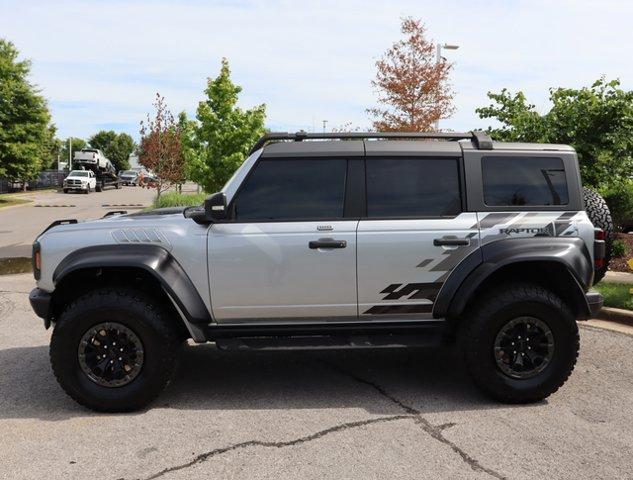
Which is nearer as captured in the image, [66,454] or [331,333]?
[66,454]

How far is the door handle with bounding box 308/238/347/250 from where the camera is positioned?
169 inches

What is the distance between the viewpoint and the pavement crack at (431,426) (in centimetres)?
342

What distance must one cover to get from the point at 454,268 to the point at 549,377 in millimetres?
1060

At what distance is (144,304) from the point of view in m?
4.32

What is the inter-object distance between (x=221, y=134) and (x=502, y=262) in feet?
55.2

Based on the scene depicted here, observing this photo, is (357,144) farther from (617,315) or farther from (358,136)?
(617,315)

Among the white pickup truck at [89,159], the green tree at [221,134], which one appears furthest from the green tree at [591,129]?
the white pickup truck at [89,159]

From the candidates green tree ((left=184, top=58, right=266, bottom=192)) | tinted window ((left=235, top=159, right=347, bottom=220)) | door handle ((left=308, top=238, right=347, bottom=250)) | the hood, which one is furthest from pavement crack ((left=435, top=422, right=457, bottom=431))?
green tree ((left=184, top=58, right=266, bottom=192))

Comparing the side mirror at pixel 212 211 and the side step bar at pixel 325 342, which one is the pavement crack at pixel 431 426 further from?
the side mirror at pixel 212 211

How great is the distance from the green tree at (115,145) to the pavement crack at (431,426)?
85.8 metres

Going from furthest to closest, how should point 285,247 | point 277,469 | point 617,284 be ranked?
point 617,284 → point 285,247 → point 277,469

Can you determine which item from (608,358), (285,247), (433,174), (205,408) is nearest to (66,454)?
(205,408)

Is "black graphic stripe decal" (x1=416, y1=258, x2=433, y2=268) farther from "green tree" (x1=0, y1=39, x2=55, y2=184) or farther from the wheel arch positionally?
"green tree" (x1=0, y1=39, x2=55, y2=184)

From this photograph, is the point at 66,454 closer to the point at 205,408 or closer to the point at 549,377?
the point at 205,408
